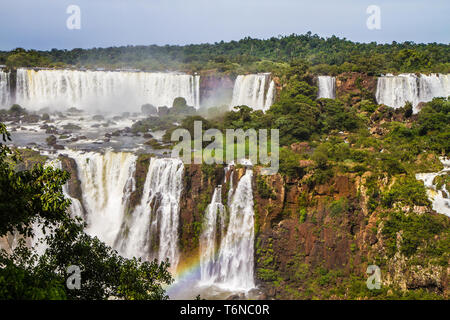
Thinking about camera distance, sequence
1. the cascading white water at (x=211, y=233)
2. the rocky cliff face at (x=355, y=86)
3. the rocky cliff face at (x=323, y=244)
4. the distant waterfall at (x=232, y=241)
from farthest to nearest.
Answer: the rocky cliff face at (x=355, y=86) < the cascading white water at (x=211, y=233) < the distant waterfall at (x=232, y=241) < the rocky cliff face at (x=323, y=244)

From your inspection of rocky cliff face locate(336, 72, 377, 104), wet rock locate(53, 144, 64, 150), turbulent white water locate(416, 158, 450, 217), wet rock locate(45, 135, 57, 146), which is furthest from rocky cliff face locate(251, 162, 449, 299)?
rocky cliff face locate(336, 72, 377, 104)

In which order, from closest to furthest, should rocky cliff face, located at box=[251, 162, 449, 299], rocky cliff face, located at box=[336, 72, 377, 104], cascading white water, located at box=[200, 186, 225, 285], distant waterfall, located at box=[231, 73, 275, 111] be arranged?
rocky cliff face, located at box=[251, 162, 449, 299], cascading white water, located at box=[200, 186, 225, 285], rocky cliff face, located at box=[336, 72, 377, 104], distant waterfall, located at box=[231, 73, 275, 111]

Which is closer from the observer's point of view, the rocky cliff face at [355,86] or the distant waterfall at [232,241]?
the distant waterfall at [232,241]

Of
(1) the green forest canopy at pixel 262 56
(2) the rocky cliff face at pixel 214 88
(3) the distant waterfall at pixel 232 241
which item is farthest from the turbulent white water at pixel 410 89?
(3) the distant waterfall at pixel 232 241

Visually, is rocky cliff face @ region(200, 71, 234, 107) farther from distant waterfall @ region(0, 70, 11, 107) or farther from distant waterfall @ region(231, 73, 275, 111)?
distant waterfall @ region(0, 70, 11, 107)

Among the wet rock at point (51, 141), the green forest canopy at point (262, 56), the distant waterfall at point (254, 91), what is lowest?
the wet rock at point (51, 141)

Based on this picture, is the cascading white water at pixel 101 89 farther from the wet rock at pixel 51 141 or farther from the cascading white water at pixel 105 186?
the cascading white water at pixel 105 186
